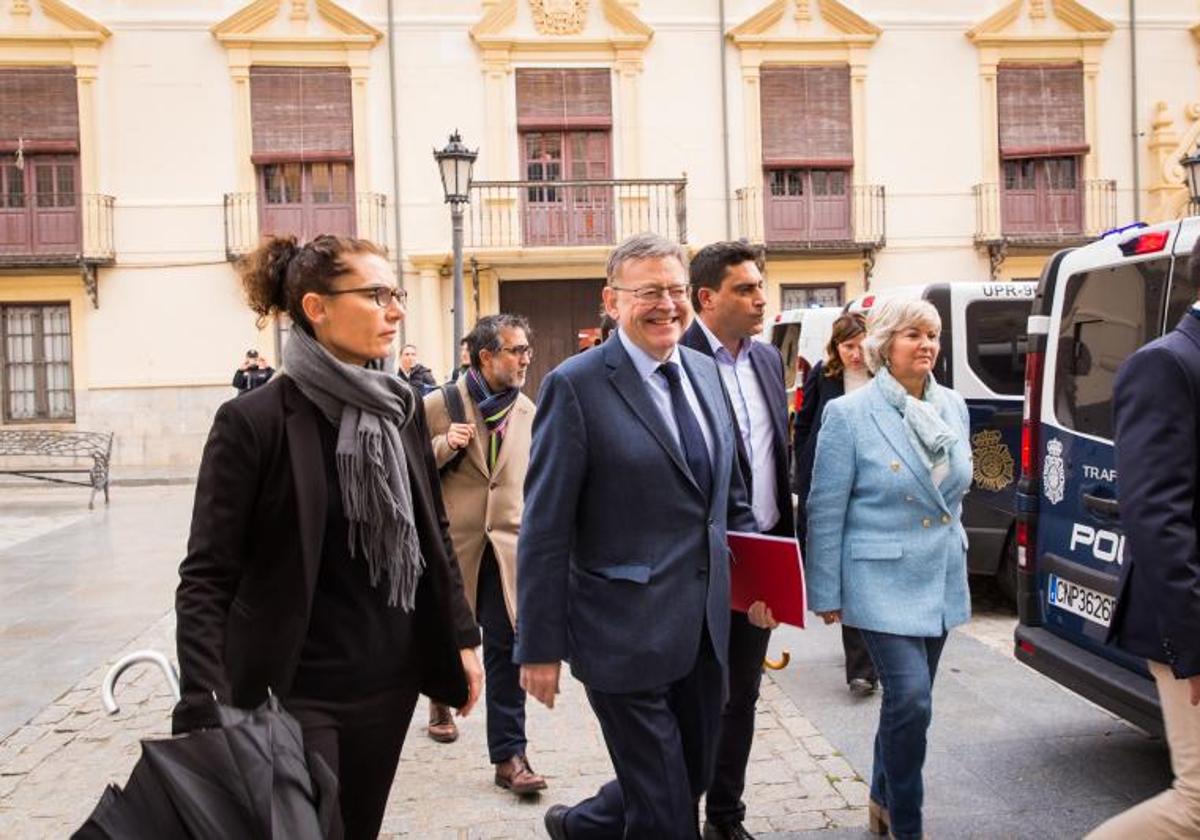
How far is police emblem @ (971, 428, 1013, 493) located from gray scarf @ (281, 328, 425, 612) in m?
5.50

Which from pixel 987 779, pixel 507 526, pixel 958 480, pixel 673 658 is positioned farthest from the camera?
pixel 507 526

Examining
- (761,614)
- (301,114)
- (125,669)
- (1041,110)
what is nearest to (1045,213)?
(1041,110)

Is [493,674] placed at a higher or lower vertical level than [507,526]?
lower

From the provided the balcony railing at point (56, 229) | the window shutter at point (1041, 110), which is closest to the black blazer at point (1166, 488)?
the balcony railing at point (56, 229)

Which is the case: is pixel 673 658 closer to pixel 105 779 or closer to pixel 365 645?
pixel 365 645

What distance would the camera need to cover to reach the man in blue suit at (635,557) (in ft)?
9.55

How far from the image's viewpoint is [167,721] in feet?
18.4

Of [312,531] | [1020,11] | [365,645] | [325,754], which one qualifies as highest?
[1020,11]

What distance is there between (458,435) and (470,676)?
6.35 ft

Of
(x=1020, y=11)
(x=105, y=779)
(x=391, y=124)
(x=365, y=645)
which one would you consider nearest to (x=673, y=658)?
(x=365, y=645)

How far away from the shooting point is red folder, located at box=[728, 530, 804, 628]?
3.24 metres

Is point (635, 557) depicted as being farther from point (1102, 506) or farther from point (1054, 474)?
point (1054, 474)

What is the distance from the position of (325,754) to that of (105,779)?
8.79ft

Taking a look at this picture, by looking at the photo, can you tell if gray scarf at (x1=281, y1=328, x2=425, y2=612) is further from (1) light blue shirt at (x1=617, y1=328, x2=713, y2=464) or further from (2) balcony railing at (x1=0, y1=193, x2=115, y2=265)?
(2) balcony railing at (x1=0, y1=193, x2=115, y2=265)
